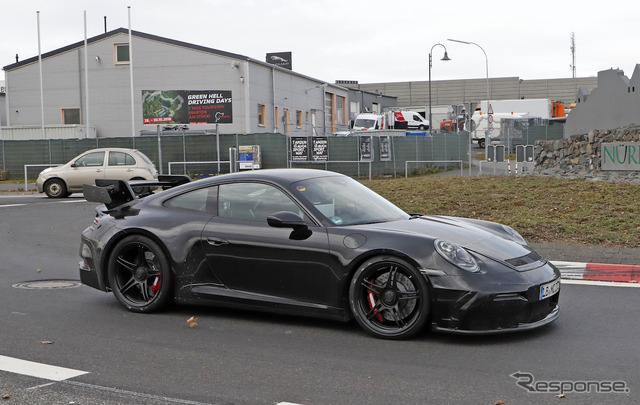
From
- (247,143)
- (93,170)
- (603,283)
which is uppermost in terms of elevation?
(247,143)

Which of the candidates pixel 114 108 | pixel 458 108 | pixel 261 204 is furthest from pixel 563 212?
pixel 458 108

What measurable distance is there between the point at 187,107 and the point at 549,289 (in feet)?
119

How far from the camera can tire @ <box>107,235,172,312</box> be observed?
7168mm

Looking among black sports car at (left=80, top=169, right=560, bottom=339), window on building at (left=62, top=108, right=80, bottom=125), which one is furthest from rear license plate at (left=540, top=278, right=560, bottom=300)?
window on building at (left=62, top=108, right=80, bottom=125)

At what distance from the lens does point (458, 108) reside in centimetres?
5450

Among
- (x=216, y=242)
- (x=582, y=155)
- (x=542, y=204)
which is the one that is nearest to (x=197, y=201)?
(x=216, y=242)

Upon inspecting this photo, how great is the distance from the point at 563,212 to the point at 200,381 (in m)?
9.70

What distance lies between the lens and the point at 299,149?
3369 centimetres

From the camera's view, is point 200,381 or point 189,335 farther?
point 189,335

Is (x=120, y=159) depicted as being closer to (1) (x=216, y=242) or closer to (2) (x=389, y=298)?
(1) (x=216, y=242)

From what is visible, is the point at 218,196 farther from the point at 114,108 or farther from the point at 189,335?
the point at 114,108

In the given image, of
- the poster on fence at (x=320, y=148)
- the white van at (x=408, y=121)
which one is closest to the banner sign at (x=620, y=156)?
the poster on fence at (x=320, y=148)

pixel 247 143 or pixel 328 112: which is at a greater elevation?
pixel 328 112

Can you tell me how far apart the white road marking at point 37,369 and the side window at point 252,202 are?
2.06 metres
